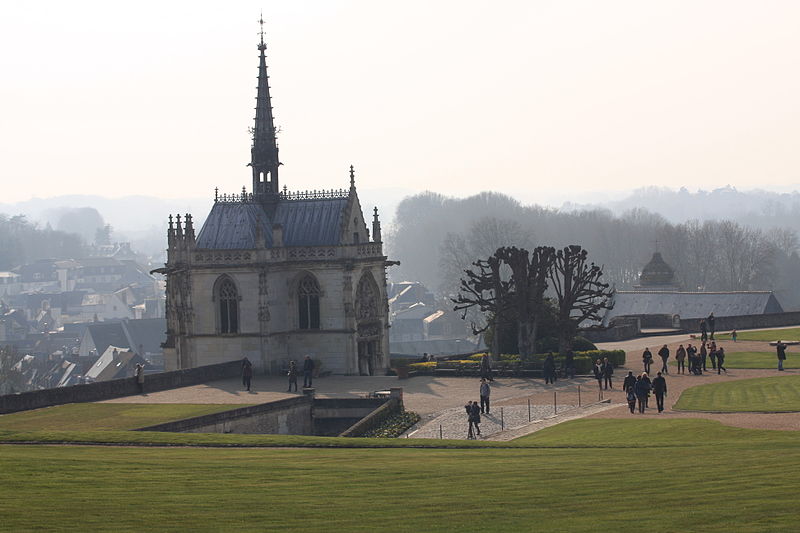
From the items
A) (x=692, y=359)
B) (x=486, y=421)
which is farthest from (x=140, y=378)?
(x=692, y=359)

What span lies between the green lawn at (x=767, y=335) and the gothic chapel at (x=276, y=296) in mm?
21623

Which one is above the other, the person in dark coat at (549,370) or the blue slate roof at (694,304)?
the blue slate roof at (694,304)

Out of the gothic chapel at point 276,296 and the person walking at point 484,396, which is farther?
the gothic chapel at point 276,296

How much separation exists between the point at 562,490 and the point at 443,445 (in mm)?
10780

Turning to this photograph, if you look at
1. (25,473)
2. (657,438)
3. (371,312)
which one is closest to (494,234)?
(371,312)

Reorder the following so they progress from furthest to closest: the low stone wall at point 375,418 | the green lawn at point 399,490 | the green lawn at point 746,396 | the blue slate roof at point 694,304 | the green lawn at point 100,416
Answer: the blue slate roof at point 694,304 < the low stone wall at point 375,418 < the green lawn at point 746,396 < the green lawn at point 100,416 < the green lawn at point 399,490

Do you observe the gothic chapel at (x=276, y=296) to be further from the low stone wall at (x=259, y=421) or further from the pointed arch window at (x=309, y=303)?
the low stone wall at (x=259, y=421)

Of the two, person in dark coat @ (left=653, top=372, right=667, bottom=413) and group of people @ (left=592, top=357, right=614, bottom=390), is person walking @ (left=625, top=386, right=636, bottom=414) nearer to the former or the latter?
person in dark coat @ (left=653, top=372, right=667, bottom=413)

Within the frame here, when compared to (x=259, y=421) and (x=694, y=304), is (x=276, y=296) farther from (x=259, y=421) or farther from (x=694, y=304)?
(x=694, y=304)

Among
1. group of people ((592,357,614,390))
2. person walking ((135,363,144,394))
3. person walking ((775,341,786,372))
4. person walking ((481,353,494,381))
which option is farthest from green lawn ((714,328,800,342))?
person walking ((135,363,144,394))

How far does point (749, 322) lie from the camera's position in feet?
293

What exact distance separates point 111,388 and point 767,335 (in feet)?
134

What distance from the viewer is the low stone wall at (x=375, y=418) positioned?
47.9 m

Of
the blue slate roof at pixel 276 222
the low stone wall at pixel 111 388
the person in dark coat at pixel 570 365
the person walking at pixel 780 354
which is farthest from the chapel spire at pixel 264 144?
the person walking at pixel 780 354
